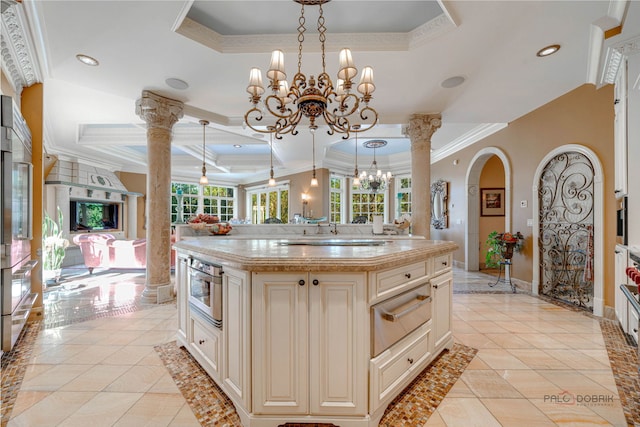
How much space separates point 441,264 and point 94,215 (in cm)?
919

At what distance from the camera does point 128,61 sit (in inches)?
119

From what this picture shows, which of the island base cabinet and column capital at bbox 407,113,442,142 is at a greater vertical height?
column capital at bbox 407,113,442,142

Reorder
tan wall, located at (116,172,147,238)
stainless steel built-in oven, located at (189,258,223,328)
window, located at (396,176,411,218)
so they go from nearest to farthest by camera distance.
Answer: stainless steel built-in oven, located at (189,258,223,328), tan wall, located at (116,172,147,238), window, located at (396,176,411,218)

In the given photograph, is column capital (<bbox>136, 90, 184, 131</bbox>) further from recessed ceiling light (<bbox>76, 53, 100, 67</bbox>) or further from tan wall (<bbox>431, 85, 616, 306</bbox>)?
tan wall (<bbox>431, 85, 616, 306</bbox>)

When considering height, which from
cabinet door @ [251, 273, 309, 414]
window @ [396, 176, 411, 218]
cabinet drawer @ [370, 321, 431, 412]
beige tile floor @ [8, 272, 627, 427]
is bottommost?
beige tile floor @ [8, 272, 627, 427]

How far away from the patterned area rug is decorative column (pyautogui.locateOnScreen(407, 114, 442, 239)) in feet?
7.43

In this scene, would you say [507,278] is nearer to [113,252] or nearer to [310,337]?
[310,337]

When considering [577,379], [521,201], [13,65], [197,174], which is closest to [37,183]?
[13,65]

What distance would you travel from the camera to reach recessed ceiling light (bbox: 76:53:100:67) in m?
2.92

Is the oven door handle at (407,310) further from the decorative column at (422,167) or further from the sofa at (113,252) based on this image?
the sofa at (113,252)

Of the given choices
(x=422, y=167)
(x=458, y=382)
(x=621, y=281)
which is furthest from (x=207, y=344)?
(x=621, y=281)

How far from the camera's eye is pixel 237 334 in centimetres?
162

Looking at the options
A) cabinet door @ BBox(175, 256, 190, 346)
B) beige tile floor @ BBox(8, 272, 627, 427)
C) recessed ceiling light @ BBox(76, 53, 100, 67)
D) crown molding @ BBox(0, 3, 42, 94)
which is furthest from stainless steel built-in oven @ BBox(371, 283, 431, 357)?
recessed ceiling light @ BBox(76, 53, 100, 67)

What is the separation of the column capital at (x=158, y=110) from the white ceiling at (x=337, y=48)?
5.0 inches
